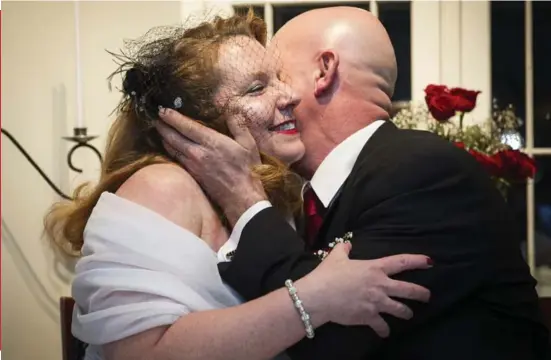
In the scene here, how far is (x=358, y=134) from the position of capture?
1225 mm

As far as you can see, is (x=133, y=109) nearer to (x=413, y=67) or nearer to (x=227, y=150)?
(x=227, y=150)

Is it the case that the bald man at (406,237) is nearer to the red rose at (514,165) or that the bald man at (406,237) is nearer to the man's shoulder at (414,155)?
the man's shoulder at (414,155)

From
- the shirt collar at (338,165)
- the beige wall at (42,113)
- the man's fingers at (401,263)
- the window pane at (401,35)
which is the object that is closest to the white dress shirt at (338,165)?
the shirt collar at (338,165)

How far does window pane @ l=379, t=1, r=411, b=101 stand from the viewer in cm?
200

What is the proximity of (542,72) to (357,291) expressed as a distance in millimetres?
1436

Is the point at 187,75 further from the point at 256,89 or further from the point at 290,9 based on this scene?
the point at 290,9

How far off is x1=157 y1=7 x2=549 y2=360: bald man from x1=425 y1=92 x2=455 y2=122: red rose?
0.41 metres

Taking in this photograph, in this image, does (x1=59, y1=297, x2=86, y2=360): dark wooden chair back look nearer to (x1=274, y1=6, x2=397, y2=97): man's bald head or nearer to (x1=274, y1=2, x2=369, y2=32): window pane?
(x1=274, y1=6, x2=397, y2=97): man's bald head

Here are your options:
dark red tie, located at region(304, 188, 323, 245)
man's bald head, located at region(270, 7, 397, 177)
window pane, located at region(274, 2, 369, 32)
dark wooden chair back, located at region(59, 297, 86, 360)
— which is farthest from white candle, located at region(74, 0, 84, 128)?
dark red tie, located at region(304, 188, 323, 245)

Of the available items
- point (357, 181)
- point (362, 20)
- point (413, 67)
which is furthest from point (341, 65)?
point (413, 67)

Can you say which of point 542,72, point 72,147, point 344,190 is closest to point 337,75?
point 344,190

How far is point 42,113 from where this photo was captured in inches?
75.9

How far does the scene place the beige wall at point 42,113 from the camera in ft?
6.28

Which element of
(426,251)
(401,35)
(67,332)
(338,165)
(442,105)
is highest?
(401,35)
